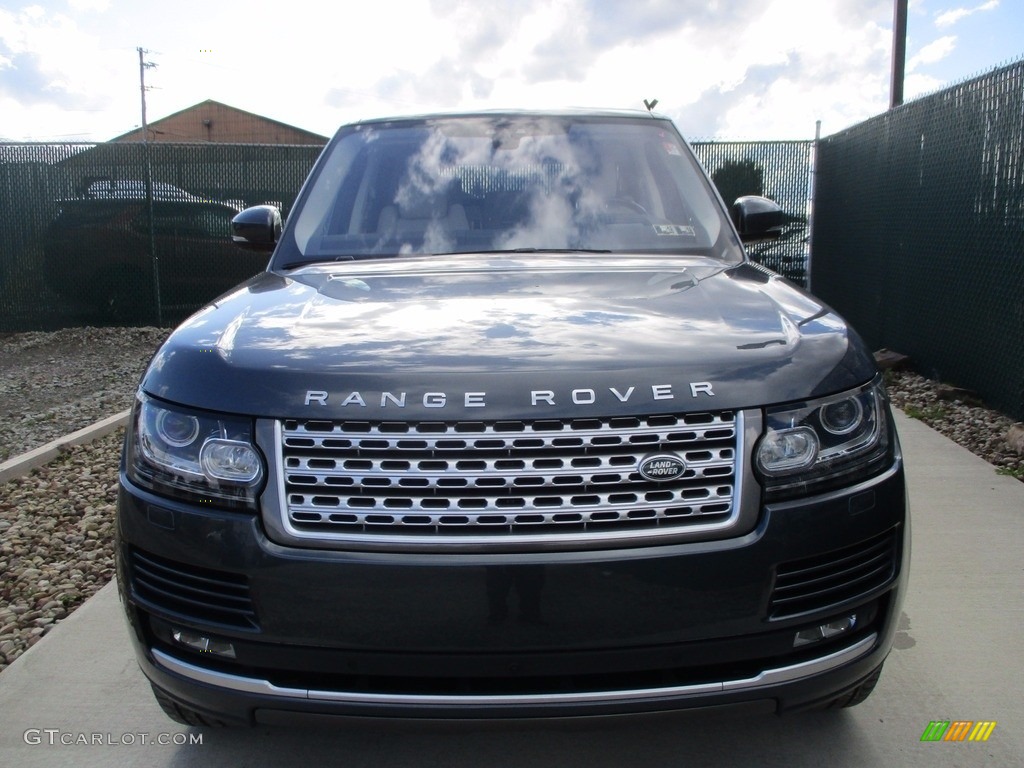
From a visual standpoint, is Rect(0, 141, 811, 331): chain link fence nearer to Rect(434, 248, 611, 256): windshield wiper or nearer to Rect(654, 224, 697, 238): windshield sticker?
Rect(654, 224, 697, 238): windshield sticker

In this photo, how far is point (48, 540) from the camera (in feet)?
14.4

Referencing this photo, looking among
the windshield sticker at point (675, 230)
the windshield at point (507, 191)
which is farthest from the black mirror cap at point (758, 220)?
the windshield sticker at point (675, 230)

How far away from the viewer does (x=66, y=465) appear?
5.71 m

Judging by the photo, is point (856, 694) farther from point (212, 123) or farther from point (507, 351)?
point (212, 123)

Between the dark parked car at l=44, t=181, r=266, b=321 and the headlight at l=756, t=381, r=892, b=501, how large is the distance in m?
10.5

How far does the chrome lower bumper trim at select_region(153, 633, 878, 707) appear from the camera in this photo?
1.90m

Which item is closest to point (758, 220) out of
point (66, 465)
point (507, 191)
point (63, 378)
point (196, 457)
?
point (507, 191)

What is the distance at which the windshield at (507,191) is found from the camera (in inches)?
127

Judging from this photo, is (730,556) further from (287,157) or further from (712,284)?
(287,157)

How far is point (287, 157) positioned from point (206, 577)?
1068 centimetres

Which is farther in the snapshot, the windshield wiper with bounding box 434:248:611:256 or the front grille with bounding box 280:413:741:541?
the windshield wiper with bounding box 434:248:611:256

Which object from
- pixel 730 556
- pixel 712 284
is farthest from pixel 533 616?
pixel 712 284

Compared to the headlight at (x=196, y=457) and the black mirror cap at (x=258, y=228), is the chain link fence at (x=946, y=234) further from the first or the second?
the headlight at (x=196, y=457)

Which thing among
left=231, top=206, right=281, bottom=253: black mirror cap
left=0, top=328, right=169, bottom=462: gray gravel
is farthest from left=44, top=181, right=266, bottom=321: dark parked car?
left=231, top=206, right=281, bottom=253: black mirror cap
